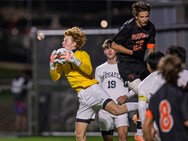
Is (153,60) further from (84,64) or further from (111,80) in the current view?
(111,80)

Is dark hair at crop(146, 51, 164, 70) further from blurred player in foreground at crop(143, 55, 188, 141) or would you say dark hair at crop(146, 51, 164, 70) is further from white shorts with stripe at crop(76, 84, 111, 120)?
blurred player in foreground at crop(143, 55, 188, 141)

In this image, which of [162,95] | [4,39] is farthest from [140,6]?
[4,39]

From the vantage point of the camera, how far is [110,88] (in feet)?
49.3

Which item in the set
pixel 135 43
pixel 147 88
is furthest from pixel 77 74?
pixel 147 88

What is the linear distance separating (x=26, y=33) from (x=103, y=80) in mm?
21668

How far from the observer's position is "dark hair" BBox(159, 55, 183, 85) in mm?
9484

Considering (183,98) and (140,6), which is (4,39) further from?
(183,98)

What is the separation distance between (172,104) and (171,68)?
1.30 feet

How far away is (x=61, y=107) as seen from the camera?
2097cm

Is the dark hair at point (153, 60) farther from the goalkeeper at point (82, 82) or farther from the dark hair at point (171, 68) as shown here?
the dark hair at point (171, 68)

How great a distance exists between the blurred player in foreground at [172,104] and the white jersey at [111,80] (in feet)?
17.4

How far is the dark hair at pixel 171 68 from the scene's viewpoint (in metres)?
9.48

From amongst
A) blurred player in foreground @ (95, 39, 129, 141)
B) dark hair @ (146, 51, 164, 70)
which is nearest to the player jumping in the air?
dark hair @ (146, 51, 164, 70)

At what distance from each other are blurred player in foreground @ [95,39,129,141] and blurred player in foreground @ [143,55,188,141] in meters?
5.02
